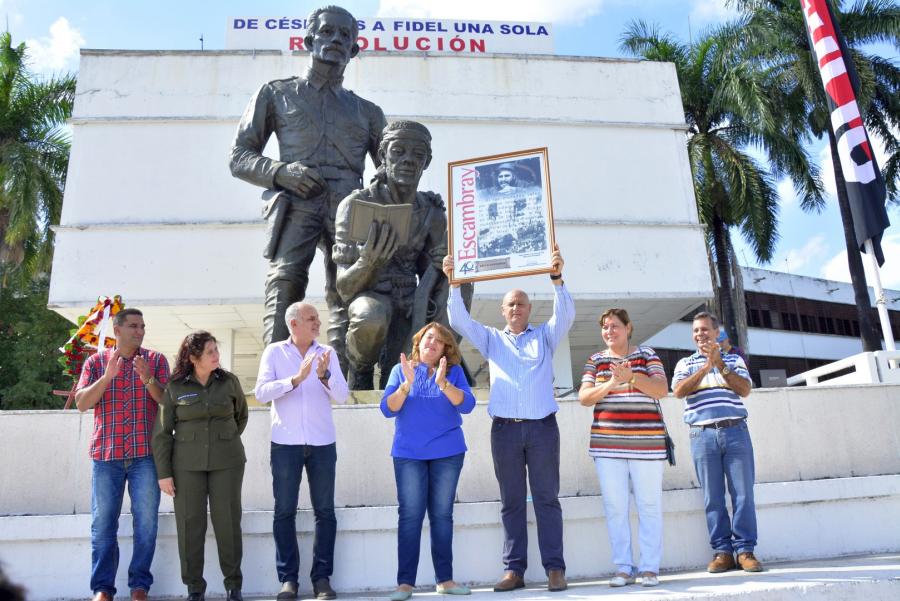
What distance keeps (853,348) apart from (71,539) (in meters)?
40.1

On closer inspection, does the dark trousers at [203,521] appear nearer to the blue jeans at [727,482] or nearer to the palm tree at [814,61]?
the blue jeans at [727,482]

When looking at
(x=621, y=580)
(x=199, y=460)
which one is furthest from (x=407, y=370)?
(x=621, y=580)

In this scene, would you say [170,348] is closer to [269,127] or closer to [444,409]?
[269,127]

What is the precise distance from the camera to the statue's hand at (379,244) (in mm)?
4684

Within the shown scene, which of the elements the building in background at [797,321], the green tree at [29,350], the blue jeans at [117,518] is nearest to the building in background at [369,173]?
the green tree at [29,350]

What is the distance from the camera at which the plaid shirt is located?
4.17 m

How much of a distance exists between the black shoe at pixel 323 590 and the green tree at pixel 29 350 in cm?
2204

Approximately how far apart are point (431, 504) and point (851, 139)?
7533mm

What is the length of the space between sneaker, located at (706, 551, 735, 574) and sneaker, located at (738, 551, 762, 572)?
0.06 m

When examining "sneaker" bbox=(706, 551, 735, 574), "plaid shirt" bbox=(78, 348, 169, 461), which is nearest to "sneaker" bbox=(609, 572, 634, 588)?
"sneaker" bbox=(706, 551, 735, 574)

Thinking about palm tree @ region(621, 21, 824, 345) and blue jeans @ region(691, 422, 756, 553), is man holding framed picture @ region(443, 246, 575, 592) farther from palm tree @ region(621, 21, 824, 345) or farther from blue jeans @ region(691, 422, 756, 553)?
palm tree @ region(621, 21, 824, 345)

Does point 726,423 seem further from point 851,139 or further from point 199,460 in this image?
point 851,139

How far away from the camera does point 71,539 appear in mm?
4418

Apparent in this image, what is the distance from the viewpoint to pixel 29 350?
23891 millimetres
